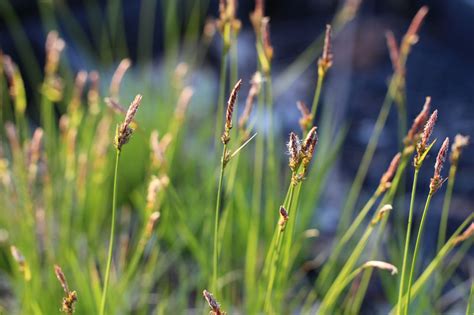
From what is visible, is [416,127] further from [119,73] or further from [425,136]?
[119,73]

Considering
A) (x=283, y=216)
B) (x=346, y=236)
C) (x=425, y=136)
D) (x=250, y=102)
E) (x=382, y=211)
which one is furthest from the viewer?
(x=346, y=236)

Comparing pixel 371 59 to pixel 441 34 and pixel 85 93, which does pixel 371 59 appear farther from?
pixel 85 93

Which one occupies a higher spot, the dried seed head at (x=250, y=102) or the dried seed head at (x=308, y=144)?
the dried seed head at (x=250, y=102)

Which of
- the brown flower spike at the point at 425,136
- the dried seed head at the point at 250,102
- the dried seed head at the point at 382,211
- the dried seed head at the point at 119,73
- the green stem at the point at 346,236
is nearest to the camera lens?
the brown flower spike at the point at 425,136

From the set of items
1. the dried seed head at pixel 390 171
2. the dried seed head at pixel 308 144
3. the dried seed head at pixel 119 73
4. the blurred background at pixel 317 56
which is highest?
the blurred background at pixel 317 56

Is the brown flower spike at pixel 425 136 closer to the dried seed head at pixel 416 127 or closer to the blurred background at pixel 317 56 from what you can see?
the dried seed head at pixel 416 127

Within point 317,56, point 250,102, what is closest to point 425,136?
point 250,102

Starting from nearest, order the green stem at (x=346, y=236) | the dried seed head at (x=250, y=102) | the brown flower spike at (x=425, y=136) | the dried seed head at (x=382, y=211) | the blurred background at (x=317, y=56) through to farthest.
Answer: the brown flower spike at (x=425, y=136), the dried seed head at (x=382, y=211), the dried seed head at (x=250, y=102), the green stem at (x=346, y=236), the blurred background at (x=317, y=56)

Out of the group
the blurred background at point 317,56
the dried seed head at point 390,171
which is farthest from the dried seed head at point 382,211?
the blurred background at point 317,56

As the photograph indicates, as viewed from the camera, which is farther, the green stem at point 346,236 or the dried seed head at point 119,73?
the dried seed head at point 119,73
